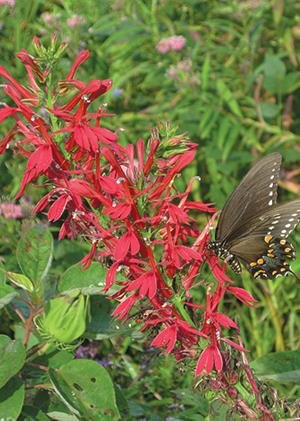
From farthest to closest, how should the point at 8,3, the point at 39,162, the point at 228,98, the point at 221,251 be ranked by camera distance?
the point at 228,98 → the point at 8,3 → the point at 221,251 → the point at 39,162

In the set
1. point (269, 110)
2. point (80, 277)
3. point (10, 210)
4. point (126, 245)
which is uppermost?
point (126, 245)

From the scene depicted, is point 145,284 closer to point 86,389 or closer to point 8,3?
point 86,389

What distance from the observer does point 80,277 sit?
169cm

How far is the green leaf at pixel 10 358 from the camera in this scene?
62.2 inches

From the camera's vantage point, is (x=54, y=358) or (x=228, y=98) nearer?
(x=54, y=358)

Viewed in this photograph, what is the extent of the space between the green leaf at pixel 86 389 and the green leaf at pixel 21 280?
17 cm

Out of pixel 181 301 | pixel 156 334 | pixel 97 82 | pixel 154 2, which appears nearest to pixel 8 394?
pixel 156 334

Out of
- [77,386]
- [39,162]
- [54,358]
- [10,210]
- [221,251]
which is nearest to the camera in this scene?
[39,162]

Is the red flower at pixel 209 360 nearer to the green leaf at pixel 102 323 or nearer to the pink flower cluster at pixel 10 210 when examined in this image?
the green leaf at pixel 102 323

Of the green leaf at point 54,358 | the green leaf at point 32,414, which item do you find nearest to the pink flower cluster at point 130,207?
the green leaf at point 54,358

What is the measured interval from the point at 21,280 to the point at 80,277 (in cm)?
11

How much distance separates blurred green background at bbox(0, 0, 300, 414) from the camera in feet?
9.53

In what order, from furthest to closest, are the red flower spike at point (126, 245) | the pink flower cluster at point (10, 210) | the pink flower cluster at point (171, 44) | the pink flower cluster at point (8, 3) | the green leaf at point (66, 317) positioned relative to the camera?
1. the pink flower cluster at point (171, 44)
2. the pink flower cluster at point (8, 3)
3. the pink flower cluster at point (10, 210)
4. the green leaf at point (66, 317)
5. the red flower spike at point (126, 245)

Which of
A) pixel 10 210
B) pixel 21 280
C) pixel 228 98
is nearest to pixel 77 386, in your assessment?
pixel 21 280
